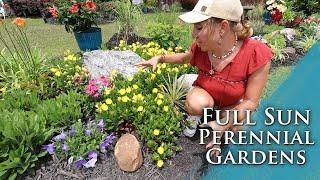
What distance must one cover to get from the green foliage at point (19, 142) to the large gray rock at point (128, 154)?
22.6 inches

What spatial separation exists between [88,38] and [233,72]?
15.2 feet

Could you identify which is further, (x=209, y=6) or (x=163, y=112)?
(x=163, y=112)

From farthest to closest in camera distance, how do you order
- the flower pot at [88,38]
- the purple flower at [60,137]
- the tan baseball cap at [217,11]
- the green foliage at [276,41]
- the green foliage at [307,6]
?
1. the green foliage at [307,6]
2. the flower pot at [88,38]
3. the green foliage at [276,41]
4. the purple flower at [60,137]
5. the tan baseball cap at [217,11]

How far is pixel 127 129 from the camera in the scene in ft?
11.9

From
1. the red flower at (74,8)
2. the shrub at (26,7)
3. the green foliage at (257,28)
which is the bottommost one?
the shrub at (26,7)

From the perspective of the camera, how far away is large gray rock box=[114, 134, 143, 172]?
133 inches

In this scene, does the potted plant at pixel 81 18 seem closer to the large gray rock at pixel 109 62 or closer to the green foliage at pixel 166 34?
the green foliage at pixel 166 34

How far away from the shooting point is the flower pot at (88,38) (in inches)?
290

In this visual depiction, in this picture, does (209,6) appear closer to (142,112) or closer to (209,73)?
(209,73)

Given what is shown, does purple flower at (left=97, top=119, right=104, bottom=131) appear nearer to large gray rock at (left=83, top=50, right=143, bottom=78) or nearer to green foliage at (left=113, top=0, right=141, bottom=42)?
large gray rock at (left=83, top=50, right=143, bottom=78)

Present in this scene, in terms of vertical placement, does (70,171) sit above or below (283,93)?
below

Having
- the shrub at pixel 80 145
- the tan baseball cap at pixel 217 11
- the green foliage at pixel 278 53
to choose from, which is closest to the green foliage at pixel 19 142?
the shrub at pixel 80 145

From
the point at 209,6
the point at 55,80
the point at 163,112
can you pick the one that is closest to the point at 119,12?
the point at 55,80

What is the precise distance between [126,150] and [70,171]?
48 cm
